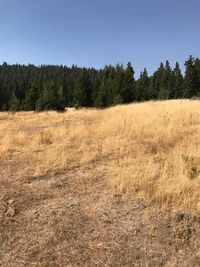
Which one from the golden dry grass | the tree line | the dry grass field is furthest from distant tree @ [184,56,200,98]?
the dry grass field

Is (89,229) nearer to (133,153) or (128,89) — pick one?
(133,153)

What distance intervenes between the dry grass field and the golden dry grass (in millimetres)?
19

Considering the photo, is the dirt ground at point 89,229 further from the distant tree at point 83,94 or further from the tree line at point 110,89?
the distant tree at point 83,94

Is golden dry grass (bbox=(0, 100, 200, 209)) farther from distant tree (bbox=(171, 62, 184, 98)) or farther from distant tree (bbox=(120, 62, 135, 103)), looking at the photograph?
distant tree (bbox=(171, 62, 184, 98))

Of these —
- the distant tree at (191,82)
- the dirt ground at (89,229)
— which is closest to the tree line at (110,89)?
the distant tree at (191,82)

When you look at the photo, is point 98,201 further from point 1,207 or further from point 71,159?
point 71,159

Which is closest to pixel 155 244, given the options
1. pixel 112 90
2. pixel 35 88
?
pixel 112 90

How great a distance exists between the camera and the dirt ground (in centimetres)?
392

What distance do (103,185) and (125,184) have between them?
0.41m

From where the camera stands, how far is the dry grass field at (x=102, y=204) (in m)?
4.01

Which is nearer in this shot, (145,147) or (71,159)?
(71,159)

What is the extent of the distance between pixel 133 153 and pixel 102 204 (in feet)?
7.95

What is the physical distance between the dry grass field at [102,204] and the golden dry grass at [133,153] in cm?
2

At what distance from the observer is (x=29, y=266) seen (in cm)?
382
